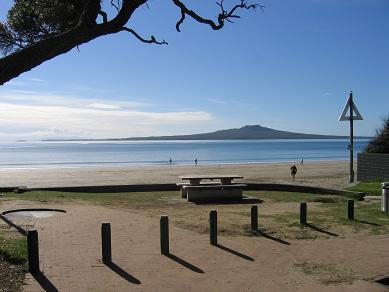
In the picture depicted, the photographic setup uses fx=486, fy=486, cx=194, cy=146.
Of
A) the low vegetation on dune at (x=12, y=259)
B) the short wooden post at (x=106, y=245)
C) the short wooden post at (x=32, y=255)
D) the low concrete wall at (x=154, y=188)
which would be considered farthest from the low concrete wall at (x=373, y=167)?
the short wooden post at (x=32, y=255)

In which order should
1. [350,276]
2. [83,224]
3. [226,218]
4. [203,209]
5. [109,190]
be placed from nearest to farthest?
1. [350,276]
2. [83,224]
3. [226,218]
4. [203,209]
5. [109,190]

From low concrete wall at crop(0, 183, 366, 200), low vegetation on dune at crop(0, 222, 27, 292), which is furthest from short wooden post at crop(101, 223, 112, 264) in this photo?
low concrete wall at crop(0, 183, 366, 200)

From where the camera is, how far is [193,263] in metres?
7.70

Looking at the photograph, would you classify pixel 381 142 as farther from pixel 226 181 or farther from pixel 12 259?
pixel 12 259

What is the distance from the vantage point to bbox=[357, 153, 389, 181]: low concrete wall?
21.3 meters

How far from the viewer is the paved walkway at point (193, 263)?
6617mm

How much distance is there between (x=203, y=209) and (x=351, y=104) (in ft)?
36.3

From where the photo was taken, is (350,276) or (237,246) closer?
(350,276)

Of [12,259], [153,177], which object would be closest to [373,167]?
[12,259]

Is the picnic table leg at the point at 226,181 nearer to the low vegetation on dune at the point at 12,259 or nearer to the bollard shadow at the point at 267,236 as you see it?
the bollard shadow at the point at 267,236

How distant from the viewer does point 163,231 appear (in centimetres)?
842

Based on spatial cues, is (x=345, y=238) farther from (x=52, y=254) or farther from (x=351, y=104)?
(x=351, y=104)

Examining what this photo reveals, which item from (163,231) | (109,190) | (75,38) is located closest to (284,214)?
(163,231)

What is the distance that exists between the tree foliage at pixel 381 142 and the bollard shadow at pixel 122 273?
19.4 m
